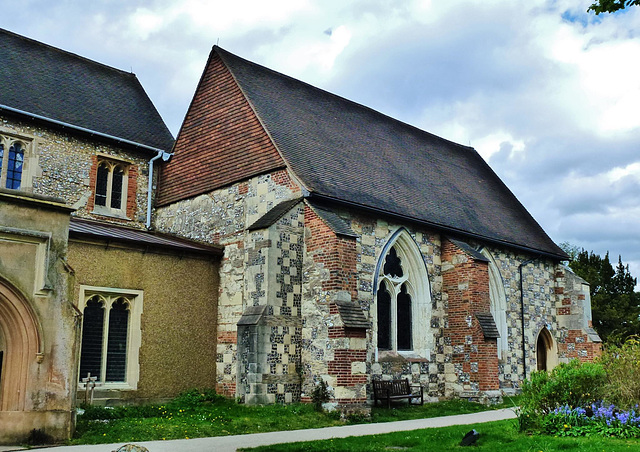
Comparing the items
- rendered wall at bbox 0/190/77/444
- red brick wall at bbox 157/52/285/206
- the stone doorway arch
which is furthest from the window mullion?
the stone doorway arch

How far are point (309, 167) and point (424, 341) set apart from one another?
6.22 metres

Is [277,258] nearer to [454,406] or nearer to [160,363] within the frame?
[160,363]

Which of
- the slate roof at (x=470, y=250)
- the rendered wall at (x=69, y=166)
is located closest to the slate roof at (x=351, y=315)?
the slate roof at (x=470, y=250)

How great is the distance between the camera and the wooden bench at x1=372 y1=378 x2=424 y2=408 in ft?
54.1

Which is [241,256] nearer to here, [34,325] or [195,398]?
[195,398]

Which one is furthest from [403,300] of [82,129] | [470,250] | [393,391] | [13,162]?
[13,162]

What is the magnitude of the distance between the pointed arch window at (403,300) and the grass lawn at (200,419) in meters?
2.38

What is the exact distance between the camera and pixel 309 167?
17.2 metres

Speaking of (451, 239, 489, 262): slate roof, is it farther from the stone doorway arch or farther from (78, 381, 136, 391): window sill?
the stone doorway arch

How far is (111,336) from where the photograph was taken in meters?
15.1

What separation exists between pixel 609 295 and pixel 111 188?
32.6m

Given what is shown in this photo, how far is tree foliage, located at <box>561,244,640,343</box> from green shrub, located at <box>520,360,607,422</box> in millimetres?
27748

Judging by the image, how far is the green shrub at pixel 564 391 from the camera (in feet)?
37.4

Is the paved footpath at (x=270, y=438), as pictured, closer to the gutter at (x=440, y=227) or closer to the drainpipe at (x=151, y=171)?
the gutter at (x=440, y=227)
